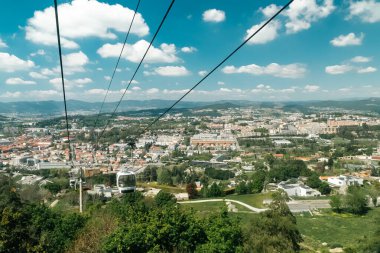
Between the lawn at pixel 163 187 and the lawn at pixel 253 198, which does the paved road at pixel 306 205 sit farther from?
the lawn at pixel 163 187

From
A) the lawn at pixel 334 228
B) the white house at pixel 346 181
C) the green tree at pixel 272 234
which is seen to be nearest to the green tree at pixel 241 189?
the lawn at pixel 334 228

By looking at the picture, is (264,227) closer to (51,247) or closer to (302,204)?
(51,247)

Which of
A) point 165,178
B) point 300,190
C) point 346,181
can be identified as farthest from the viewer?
point 165,178

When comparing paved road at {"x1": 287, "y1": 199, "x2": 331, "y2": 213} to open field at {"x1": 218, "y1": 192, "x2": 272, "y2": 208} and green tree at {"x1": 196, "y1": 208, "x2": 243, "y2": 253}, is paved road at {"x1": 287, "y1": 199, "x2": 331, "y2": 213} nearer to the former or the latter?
open field at {"x1": 218, "y1": 192, "x2": 272, "y2": 208}

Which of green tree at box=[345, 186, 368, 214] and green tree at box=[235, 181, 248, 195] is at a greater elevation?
green tree at box=[345, 186, 368, 214]

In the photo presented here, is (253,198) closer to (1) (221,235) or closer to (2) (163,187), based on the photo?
(2) (163,187)

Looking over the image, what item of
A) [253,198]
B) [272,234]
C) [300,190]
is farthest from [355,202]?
[272,234]

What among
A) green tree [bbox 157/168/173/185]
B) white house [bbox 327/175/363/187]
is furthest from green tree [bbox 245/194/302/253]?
green tree [bbox 157/168/173/185]
